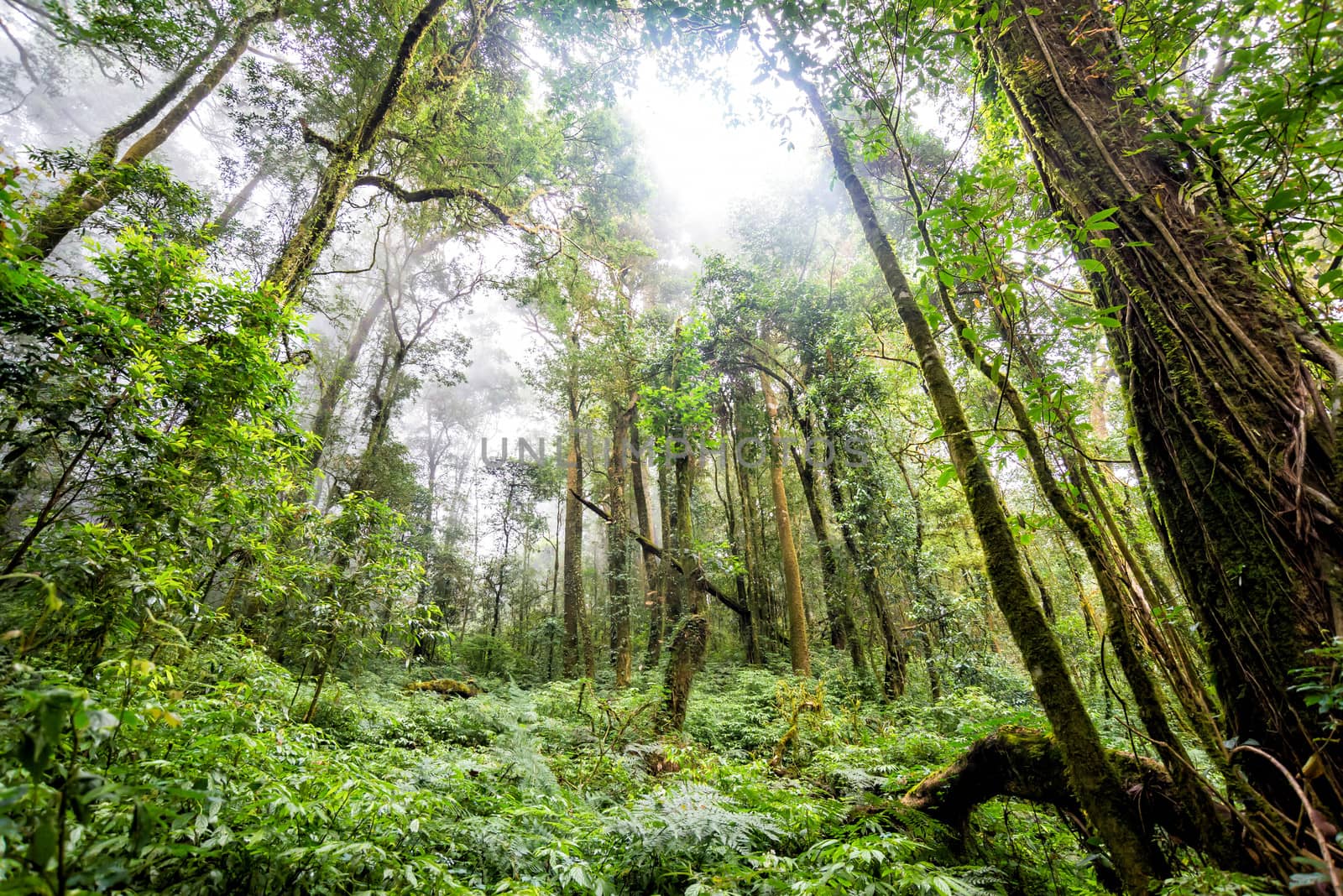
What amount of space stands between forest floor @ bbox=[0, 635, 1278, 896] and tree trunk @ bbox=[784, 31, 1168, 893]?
0.20 m

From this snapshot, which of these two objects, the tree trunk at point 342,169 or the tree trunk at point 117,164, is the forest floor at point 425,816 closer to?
the tree trunk at point 117,164

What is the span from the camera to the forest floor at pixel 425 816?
1.28 metres

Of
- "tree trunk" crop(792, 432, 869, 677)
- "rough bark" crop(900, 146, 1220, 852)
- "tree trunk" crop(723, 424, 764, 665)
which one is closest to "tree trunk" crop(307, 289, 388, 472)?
"tree trunk" crop(792, 432, 869, 677)

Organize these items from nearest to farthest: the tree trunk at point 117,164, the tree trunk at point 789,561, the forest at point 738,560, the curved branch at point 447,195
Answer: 1. the forest at point 738,560
2. the tree trunk at point 117,164
3. the curved branch at point 447,195
4. the tree trunk at point 789,561

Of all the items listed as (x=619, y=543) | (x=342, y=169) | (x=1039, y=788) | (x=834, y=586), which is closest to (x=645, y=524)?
(x=619, y=543)

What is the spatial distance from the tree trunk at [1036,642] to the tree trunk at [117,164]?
14.4 feet

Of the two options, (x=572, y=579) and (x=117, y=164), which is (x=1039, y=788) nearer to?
(x=117, y=164)

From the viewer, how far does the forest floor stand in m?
1.28

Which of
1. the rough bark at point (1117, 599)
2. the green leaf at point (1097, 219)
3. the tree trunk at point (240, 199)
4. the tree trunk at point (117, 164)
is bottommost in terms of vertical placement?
the rough bark at point (1117, 599)

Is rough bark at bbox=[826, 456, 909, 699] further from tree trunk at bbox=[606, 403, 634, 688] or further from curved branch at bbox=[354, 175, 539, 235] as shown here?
curved branch at bbox=[354, 175, 539, 235]

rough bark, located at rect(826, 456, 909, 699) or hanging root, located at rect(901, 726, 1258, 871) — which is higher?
rough bark, located at rect(826, 456, 909, 699)

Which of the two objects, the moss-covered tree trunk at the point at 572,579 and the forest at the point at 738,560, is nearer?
the forest at the point at 738,560

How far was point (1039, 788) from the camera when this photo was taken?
2.20m

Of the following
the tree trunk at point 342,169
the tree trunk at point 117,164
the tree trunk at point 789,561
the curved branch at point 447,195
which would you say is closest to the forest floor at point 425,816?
the tree trunk at point 117,164
